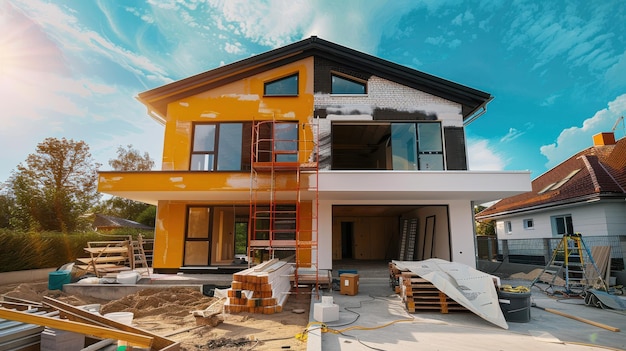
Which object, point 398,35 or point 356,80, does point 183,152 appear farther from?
point 398,35

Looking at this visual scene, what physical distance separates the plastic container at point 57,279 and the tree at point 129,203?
19.2 metres

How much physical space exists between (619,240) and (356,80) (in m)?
9.73

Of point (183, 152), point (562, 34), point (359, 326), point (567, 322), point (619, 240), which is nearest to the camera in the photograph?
point (359, 326)

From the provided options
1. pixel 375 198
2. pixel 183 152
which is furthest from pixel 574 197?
pixel 183 152

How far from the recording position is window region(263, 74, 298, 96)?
11.9m

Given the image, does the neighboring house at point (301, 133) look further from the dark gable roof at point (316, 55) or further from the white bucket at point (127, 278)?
the white bucket at point (127, 278)

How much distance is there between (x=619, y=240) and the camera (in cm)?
1049

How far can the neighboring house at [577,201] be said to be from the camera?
11.5 m

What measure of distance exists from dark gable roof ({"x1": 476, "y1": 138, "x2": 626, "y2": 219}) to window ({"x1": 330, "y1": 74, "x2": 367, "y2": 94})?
344 inches

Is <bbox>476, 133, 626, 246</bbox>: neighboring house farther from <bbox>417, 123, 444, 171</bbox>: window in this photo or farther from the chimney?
<bbox>417, 123, 444, 171</bbox>: window

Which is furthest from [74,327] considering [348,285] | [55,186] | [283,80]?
[55,186]

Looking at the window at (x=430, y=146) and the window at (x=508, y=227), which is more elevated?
the window at (x=430, y=146)

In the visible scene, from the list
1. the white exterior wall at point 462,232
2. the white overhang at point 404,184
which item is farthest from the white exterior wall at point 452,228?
the white overhang at point 404,184

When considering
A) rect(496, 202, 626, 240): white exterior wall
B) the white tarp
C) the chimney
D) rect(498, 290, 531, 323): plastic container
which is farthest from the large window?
the chimney
